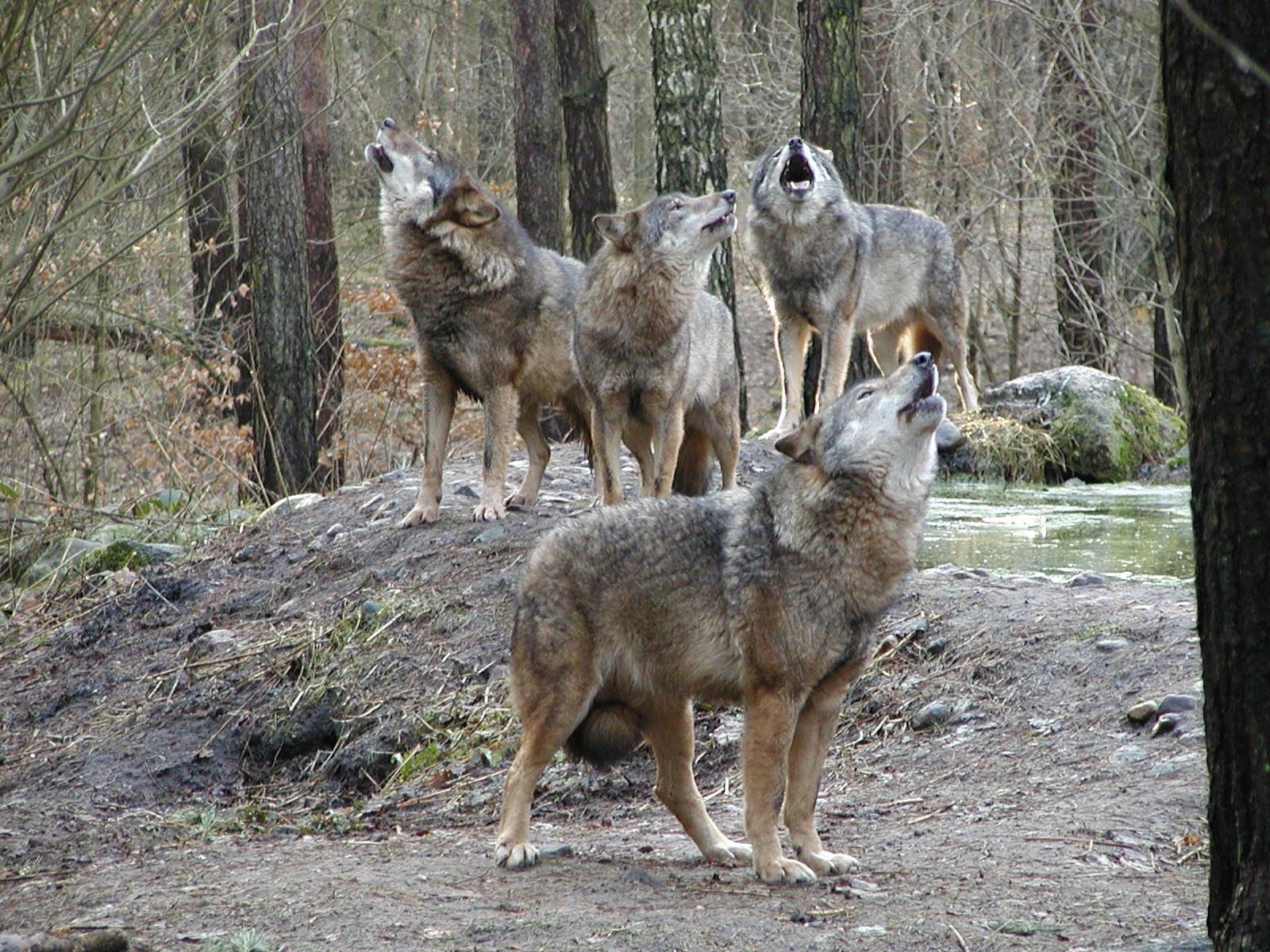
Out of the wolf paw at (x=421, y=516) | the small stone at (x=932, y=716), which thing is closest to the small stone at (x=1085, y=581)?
the small stone at (x=932, y=716)

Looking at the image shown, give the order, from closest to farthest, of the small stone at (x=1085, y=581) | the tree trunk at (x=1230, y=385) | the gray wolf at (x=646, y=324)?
the tree trunk at (x=1230, y=385), the small stone at (x=1085, y=581), the gray wolf at (x=646, y=324)

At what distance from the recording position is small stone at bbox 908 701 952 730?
6.52 m

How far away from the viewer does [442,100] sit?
→ 24.0 meters

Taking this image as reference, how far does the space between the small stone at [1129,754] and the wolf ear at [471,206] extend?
5.34 m

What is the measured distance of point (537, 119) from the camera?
15422 millimetres

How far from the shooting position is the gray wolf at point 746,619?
15.9ft

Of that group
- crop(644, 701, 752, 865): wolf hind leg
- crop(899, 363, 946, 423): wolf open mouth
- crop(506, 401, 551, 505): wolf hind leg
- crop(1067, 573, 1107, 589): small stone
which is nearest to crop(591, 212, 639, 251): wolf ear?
crop(506, 401, 551, 505): wolf hind leg

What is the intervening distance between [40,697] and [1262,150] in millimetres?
7610

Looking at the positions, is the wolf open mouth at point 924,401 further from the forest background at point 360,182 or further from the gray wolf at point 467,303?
the gray wolf at point 467,303

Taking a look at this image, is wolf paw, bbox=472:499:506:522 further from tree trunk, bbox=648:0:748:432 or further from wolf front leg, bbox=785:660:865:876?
wolf front leg, bbox=785:660:865:876

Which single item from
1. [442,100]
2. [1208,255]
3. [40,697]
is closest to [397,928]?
[1208,255]

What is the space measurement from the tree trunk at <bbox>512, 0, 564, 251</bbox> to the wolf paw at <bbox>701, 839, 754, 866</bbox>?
11.0 m

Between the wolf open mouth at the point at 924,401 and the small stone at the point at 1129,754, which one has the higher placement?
the wolf open mouth at the point at 924,401

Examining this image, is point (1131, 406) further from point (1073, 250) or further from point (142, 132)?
point (142, 132)
